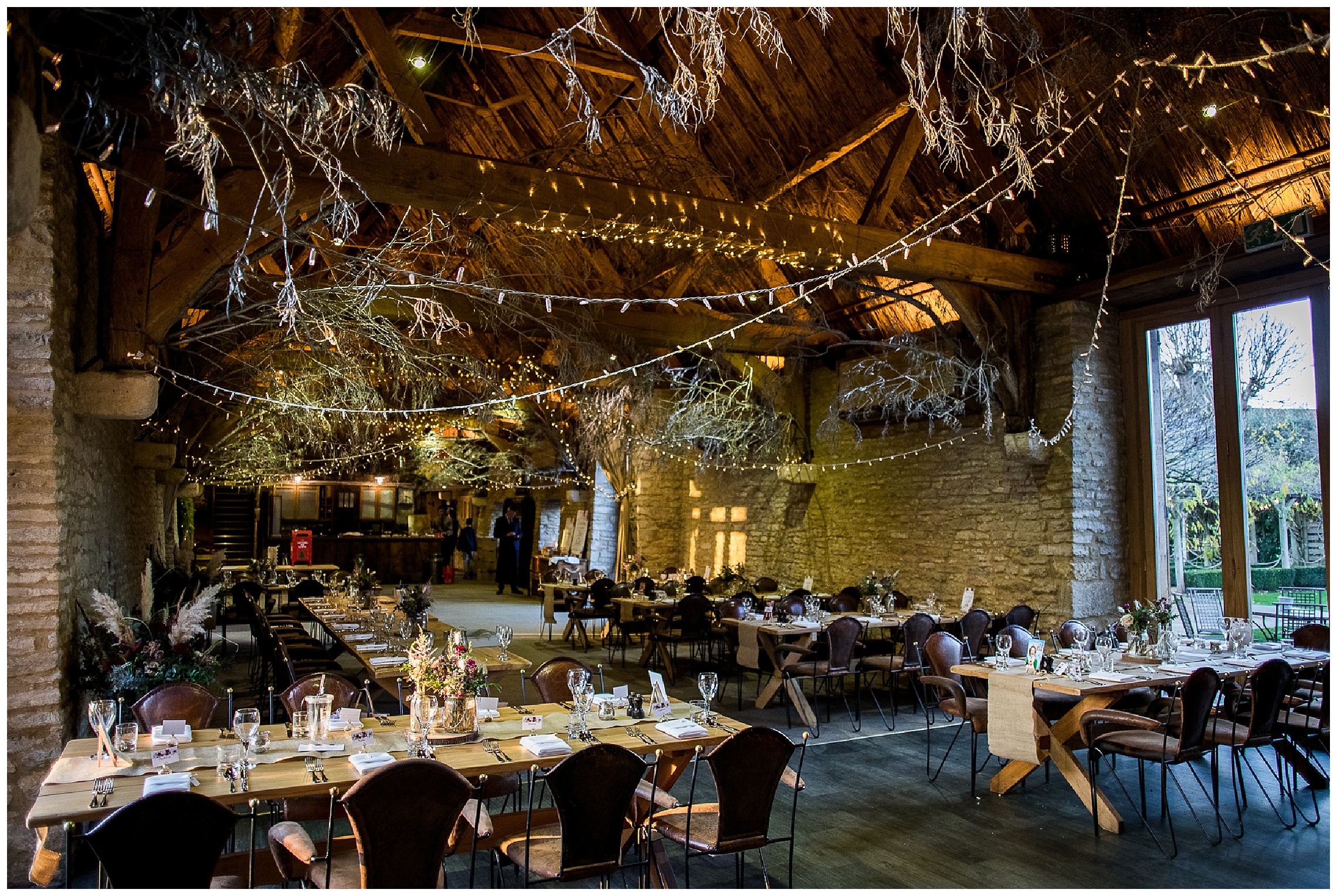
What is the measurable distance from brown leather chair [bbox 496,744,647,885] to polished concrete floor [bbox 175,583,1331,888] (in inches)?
33.3

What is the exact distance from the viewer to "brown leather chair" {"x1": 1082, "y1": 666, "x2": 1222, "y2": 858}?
15.4 ft

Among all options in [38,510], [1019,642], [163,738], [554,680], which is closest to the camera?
[163,738]

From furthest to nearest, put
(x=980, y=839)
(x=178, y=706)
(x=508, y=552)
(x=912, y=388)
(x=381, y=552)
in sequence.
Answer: (x=381, y=552), (x=508, y=552), (x=912, y=388), (x=980, y=839), (x=178, y=706)

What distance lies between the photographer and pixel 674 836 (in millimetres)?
3654

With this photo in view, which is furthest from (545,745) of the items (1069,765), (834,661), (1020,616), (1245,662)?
(1020,616)

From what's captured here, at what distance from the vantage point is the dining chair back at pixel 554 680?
16.7ft

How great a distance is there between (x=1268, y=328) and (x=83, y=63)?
8.73 meters

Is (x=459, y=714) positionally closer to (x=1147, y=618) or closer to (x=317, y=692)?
(x=317, y=692)

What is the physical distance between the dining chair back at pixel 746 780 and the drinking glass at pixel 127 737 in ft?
7.63

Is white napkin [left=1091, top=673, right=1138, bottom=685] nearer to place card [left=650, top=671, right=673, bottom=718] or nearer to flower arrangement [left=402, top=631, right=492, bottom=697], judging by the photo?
place card [left=650, top=671, right=673, bottom=718]

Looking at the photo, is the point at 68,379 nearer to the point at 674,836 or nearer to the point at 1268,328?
the point at 674,836

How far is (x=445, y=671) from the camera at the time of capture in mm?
3984

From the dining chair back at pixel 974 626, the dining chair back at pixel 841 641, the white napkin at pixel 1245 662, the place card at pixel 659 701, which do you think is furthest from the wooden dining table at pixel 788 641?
the place card at pixel 659 701

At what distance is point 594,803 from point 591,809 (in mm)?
26
